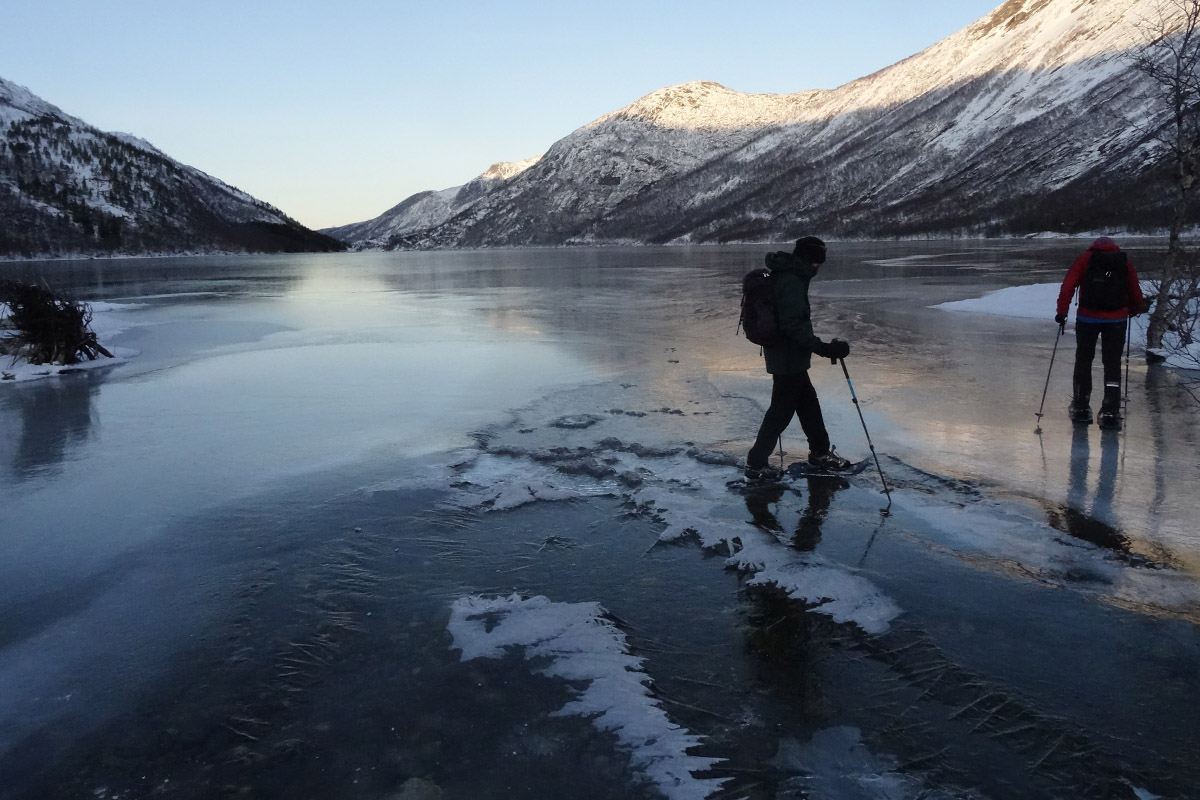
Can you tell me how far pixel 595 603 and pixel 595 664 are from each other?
2.10ft

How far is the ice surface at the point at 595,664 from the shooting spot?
319 centimetres

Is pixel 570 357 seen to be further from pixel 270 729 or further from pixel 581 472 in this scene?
pixel 270 729

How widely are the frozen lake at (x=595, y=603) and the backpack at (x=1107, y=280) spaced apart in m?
1.34

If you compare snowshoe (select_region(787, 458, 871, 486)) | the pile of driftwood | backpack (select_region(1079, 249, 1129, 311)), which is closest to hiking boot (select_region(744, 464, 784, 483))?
snowshoe (select_region(787, 458, 871, 486))

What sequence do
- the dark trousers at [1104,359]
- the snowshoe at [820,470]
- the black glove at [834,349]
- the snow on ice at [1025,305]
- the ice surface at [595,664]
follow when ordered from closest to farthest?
1. the ice surface at [595,664]
2. the black glove at [834,349]
3. the snowshoe at [820,470]
4. the dark trousers at [1104,359]
5. the snow on ice at [1025,305]

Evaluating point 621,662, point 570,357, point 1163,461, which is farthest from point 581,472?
point 570,357

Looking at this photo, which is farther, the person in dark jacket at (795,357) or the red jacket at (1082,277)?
the red jacket at (1082,277)

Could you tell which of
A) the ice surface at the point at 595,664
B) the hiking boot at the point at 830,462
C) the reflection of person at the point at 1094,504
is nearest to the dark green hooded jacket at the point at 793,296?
the hiking boot at the point at 830,462

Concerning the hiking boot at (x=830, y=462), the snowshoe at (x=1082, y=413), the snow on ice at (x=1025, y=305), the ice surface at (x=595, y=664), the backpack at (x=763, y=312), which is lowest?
the ice surface at (x=595, y=664)

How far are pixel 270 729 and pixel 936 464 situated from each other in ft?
19.2

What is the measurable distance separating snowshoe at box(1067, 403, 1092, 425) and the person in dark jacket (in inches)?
133

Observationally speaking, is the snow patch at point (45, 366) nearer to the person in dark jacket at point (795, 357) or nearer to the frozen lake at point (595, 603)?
the frozen lake at point (595, 603)

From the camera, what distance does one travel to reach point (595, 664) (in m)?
3.94

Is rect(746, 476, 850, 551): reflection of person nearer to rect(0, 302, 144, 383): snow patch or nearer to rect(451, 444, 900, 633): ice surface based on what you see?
rect(451, 444, 900, 633): ice surface
